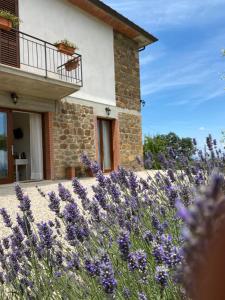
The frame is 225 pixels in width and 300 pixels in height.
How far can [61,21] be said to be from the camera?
12734 millimetres

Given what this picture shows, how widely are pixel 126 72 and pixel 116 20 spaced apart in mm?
2096

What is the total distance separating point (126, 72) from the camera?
51.8 ft

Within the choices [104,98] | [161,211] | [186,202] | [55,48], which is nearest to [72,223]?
[186,202]

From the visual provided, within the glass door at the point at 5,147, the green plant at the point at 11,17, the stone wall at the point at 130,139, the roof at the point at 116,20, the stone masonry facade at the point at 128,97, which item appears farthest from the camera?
the stone masonry facade at the point at 128,97

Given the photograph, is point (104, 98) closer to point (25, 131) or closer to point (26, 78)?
point (25, 131)

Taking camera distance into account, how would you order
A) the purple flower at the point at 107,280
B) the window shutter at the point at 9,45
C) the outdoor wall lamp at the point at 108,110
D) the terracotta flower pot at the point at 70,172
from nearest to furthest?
1. the purple flower at the point at 107,280
2. the window shutter at the point at 9,45
3. the terracotta flower pot at the point at 70,172
4. the outdoor wall lamp at the point at 108,110

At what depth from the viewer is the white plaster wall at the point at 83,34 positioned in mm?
11750

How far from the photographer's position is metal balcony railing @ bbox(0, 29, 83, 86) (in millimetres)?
10539

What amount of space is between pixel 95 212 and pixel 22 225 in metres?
0.46

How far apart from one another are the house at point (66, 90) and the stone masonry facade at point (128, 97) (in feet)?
0.12

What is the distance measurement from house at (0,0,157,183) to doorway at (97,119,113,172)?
4 cm

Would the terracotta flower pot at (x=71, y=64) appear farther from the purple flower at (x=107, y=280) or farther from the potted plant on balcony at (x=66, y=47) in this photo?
the purple flower at (x=107, y=280)

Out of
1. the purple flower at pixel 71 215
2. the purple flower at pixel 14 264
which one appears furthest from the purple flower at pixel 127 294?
the purple flower at pixel 14 264

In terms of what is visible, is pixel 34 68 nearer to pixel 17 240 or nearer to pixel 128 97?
pixel 128 97
